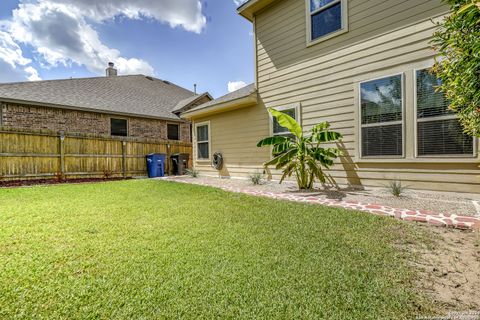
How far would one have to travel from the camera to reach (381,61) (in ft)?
15.9

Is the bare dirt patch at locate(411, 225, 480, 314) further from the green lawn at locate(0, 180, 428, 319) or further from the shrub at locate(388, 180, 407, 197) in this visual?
the shrub at locate(388, 180, 407, 197)

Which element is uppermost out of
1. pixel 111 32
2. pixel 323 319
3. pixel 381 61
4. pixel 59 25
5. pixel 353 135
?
pixel 59 25

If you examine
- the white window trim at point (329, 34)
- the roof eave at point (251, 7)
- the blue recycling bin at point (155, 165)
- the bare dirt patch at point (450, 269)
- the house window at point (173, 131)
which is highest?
the roof eave at point (251, 7)

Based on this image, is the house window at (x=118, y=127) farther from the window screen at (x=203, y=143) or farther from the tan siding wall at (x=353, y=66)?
the tan siding wall at (x=353, y=66)

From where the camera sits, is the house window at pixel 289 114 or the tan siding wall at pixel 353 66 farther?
the house window at pixel 289 114

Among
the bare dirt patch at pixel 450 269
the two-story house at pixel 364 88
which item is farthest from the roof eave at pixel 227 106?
the bare dirt patch at pixel 450 269

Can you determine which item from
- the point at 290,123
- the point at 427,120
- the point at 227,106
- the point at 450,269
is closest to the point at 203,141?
the point at 227,106

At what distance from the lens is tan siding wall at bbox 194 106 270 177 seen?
7264mm

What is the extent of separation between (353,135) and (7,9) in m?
11.9

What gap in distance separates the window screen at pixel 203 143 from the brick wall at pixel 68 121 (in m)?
5.22

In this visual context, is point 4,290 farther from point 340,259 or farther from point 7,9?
point 7,9

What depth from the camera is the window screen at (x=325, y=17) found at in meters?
5.56

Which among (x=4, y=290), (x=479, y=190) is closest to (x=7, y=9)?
(x=4, y=290)

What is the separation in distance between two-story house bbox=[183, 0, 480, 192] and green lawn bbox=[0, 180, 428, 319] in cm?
219
